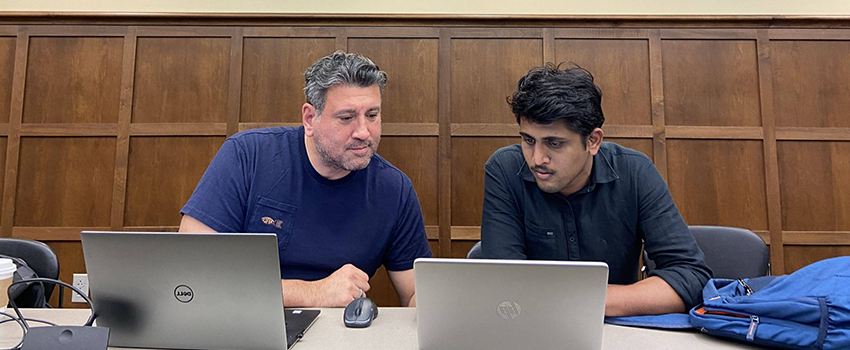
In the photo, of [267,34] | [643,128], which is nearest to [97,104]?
[267,34]

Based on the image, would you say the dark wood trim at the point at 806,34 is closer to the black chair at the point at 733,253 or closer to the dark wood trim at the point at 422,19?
the dark wood trim at the point at 422,19

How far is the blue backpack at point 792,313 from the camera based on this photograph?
820 mm

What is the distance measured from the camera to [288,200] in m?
1.44

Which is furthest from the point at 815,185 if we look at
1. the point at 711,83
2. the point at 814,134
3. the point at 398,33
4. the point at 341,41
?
the point at 341,41

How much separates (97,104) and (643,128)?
3.09m

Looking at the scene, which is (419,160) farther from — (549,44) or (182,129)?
(182,129)

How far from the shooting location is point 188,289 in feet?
2.69

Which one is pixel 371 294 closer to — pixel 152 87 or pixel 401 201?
pixel 401 201

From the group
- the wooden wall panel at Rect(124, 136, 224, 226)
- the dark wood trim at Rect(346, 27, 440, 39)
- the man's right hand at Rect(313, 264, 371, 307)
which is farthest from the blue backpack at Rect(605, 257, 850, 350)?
the wooden wall panel at Rect(124, 136, 224, 226)

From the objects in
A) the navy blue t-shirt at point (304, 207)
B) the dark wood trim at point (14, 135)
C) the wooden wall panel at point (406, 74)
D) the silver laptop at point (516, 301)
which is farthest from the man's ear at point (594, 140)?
the dark wood trim at point (14, 135)

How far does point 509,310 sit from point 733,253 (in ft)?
4.14

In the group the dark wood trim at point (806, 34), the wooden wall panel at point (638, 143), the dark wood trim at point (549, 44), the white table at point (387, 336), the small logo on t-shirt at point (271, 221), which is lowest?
the white table at point (387, 336)

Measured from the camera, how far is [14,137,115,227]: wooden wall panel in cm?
279

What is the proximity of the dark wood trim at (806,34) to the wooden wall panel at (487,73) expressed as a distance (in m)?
1.34
